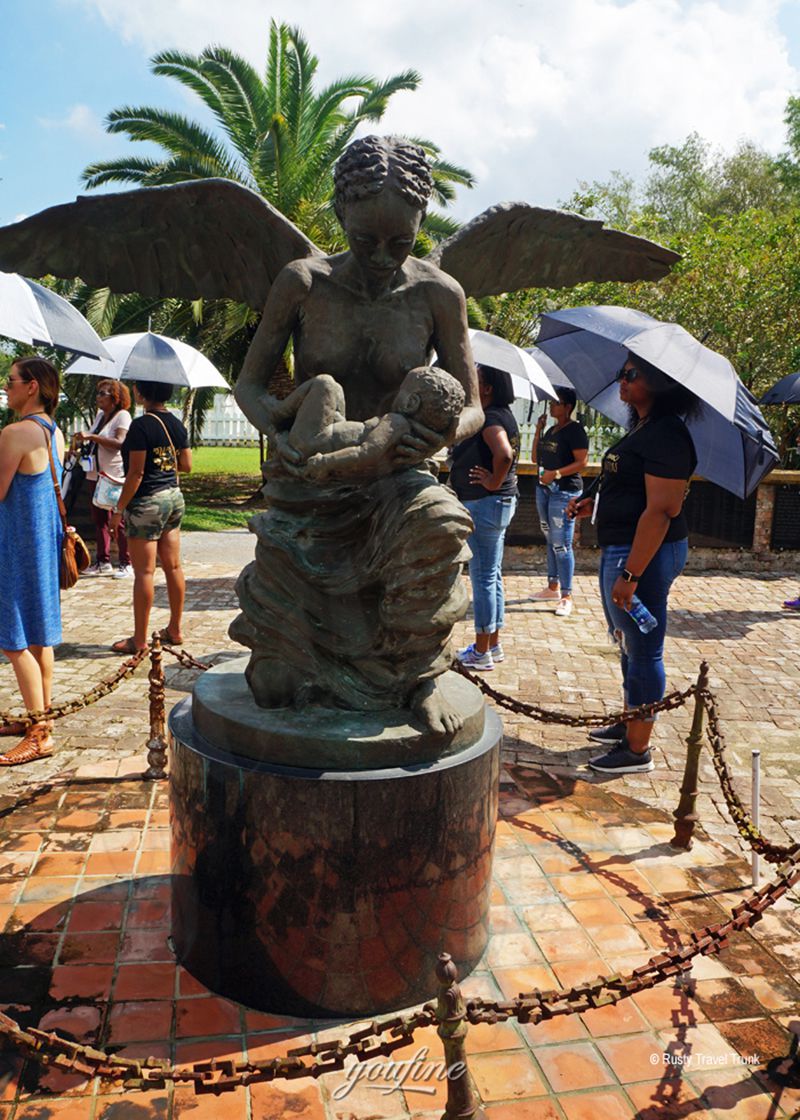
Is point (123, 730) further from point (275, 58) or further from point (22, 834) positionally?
point (275, 58)

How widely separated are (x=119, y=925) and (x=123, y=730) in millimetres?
2191

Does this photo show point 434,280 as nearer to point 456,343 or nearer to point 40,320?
point 456,343

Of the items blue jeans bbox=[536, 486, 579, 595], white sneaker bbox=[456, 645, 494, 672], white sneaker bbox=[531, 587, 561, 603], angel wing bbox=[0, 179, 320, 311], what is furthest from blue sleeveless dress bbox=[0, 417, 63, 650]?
white sneaker bbox=[531, 587, 561, 603]

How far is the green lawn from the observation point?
15898mm

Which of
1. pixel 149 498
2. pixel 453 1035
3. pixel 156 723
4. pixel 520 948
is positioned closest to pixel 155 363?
pixel 149 498

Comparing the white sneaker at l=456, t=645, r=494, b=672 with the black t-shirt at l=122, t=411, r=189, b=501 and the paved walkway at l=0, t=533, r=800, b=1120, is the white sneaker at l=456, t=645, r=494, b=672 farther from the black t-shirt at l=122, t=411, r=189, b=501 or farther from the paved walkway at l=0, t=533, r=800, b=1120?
the black t-shirt at l=122, t=411, r=189, b=501

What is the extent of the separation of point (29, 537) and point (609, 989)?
373cm

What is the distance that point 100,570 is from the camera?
34.1ft

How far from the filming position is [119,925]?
320cm

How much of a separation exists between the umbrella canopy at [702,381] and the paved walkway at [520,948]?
1770 millimetres

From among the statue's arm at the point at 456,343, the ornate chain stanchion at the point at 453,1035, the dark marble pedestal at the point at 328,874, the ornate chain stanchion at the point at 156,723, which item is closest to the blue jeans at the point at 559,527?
the ornate chain stanchion at the point at 156,723

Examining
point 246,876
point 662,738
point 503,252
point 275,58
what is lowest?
point 662,738

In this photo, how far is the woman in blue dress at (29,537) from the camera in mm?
4551

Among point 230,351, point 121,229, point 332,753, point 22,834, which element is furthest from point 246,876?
point 230,351
